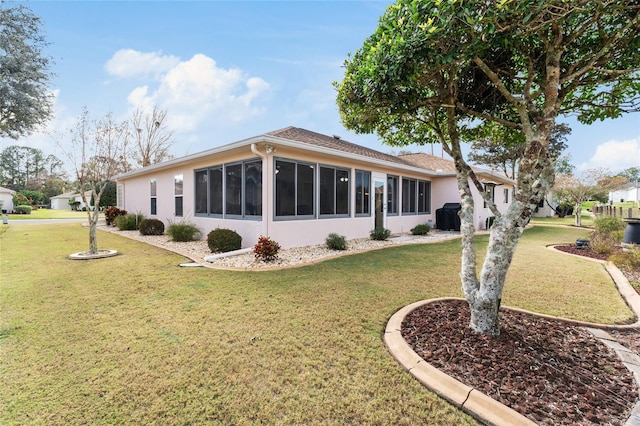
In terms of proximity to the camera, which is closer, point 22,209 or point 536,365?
point 536,365

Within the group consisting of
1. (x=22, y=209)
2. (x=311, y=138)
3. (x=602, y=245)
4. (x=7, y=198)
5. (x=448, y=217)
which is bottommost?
(x=602, y=245)

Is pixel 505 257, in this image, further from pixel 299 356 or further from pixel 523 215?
pixel 299 356

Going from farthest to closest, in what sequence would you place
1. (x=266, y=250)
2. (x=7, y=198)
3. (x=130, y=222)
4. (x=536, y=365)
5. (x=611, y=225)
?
(x=7, y=198) < (x=130, y=222) < (x=611, y=225) < (x=266, y=250) < (x=536, y=365)

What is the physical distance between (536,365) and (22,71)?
2104cm

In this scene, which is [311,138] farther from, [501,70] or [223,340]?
[223,340]

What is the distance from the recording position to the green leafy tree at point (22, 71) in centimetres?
1323

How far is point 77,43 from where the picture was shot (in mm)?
9539

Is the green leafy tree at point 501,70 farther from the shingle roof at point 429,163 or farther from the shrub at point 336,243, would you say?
the shingle roof at point 429,163

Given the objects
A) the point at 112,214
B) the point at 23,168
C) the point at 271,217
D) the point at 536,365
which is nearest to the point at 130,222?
the point at 112,214

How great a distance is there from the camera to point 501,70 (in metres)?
3.33

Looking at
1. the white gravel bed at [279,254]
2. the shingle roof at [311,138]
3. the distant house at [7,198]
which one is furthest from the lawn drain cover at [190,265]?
the distant house at [7,198]

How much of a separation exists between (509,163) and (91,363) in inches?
1330

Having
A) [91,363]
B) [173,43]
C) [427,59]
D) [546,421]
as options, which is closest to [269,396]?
[91,363]

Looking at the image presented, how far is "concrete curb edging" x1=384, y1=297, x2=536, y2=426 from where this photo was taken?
6.19 ft
